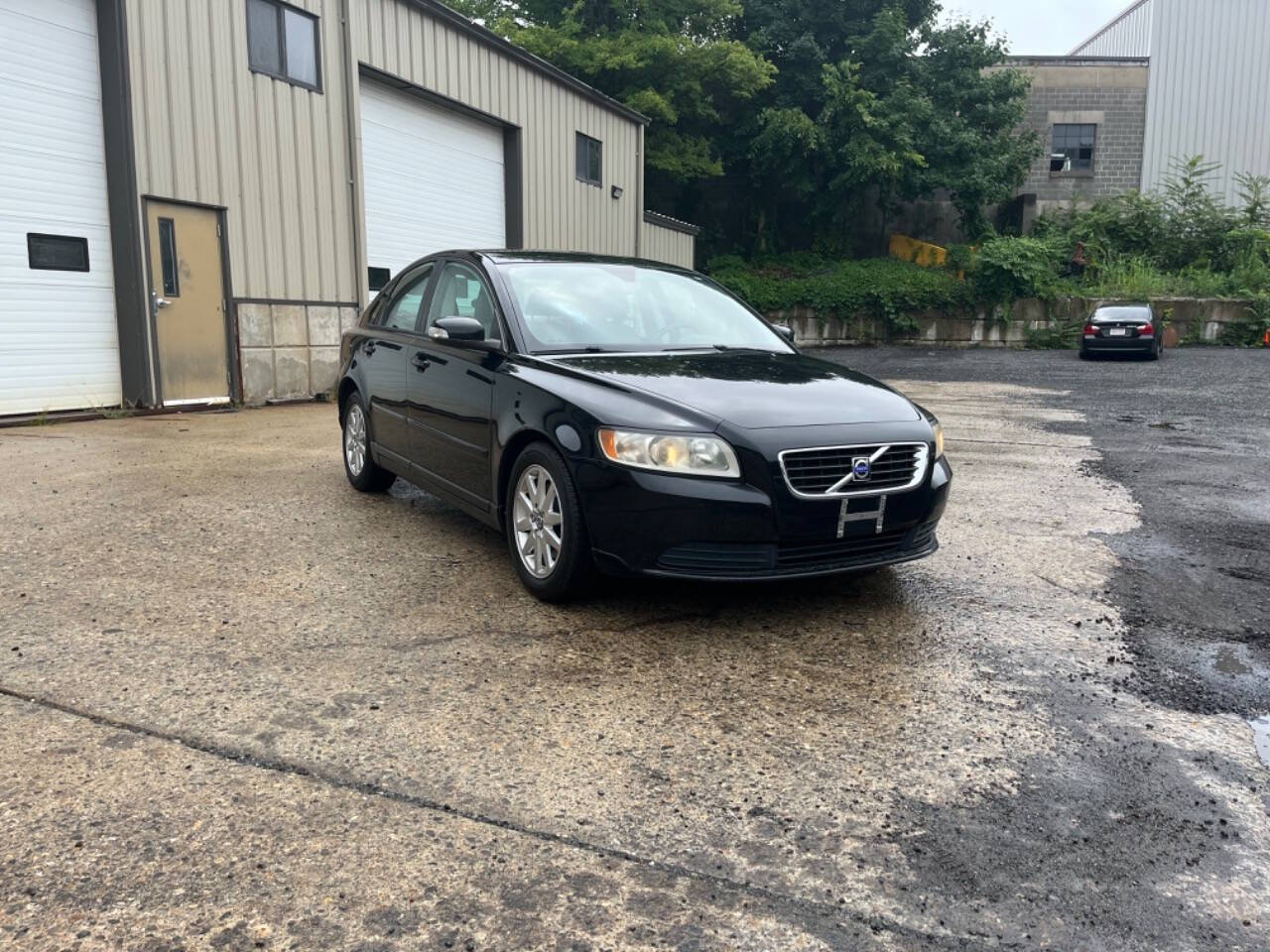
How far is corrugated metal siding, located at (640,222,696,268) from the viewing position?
22562 millimetres

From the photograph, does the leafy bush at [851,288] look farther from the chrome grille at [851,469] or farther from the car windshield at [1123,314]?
the chrome grille at [851,469]

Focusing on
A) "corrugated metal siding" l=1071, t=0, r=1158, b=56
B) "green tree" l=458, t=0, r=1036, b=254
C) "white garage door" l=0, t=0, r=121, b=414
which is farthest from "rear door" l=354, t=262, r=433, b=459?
"corrugated metal siding" l=1071, t=0, r=1158, b=56

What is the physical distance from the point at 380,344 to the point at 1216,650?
182 inches

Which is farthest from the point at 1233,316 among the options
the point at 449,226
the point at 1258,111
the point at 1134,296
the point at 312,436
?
the point at 312,436

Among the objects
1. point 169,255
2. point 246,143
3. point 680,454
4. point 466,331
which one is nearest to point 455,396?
point 466,331

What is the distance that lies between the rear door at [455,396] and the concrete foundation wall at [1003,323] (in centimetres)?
1833

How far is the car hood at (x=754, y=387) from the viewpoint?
3912mm

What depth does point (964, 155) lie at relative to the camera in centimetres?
2869

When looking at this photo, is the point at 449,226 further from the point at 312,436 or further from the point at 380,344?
the point at 380,344

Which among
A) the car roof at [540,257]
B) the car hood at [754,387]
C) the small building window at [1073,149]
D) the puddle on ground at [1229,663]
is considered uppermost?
the small building window at [1073,149]

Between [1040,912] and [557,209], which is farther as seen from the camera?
[557,209]

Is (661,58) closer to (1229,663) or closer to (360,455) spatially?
(360,455)

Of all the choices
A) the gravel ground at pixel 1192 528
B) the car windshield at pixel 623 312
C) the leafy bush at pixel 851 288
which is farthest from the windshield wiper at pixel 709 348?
the leafy bush at pixel 851 288

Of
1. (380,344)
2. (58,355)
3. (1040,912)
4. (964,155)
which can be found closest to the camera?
(1040,912)
